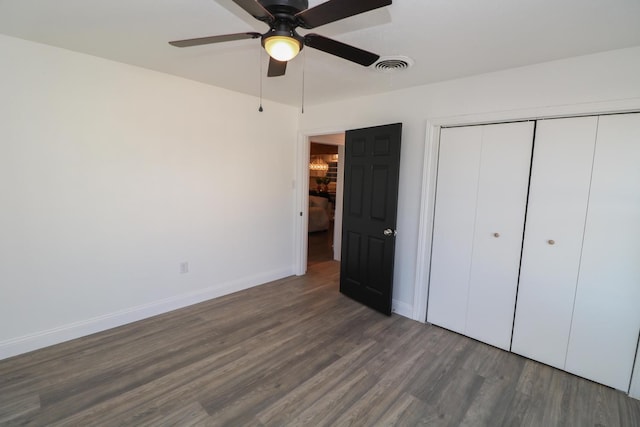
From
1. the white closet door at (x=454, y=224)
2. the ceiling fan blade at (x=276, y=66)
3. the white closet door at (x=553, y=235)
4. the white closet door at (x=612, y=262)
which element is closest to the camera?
the ceiling fan blade at (x=276, y=66)

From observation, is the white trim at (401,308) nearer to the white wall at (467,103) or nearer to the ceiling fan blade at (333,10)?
the white wall at (467,103)

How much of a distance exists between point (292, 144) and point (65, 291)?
2931mm

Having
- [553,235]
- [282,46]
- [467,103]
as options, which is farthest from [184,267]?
[553,235]

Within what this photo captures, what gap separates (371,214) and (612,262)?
198cm

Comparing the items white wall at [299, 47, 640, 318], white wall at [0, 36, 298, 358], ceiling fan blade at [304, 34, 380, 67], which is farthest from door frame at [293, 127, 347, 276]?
ceiling fan blade at [304, 34, 380, 67]

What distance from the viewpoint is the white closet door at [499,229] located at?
99.3 inches

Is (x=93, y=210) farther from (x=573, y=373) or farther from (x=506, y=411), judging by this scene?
(x=573, y=373)

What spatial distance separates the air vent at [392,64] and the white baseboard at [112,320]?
2.87 meters

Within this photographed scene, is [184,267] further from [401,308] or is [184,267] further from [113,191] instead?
[401,308]

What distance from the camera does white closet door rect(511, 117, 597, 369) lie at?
Answer: 226cm

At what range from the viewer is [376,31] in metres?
1.92

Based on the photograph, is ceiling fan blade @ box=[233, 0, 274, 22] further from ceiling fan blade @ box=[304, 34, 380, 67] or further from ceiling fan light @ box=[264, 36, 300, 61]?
ceiling fan blade @ box=[304, 34, 380, 67]

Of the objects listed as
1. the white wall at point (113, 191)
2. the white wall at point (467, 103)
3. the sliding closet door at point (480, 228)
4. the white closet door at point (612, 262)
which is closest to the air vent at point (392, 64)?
the white wall at point (467, 103)

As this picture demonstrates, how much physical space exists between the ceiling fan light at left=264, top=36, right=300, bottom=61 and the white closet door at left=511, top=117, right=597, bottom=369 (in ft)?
6.89
